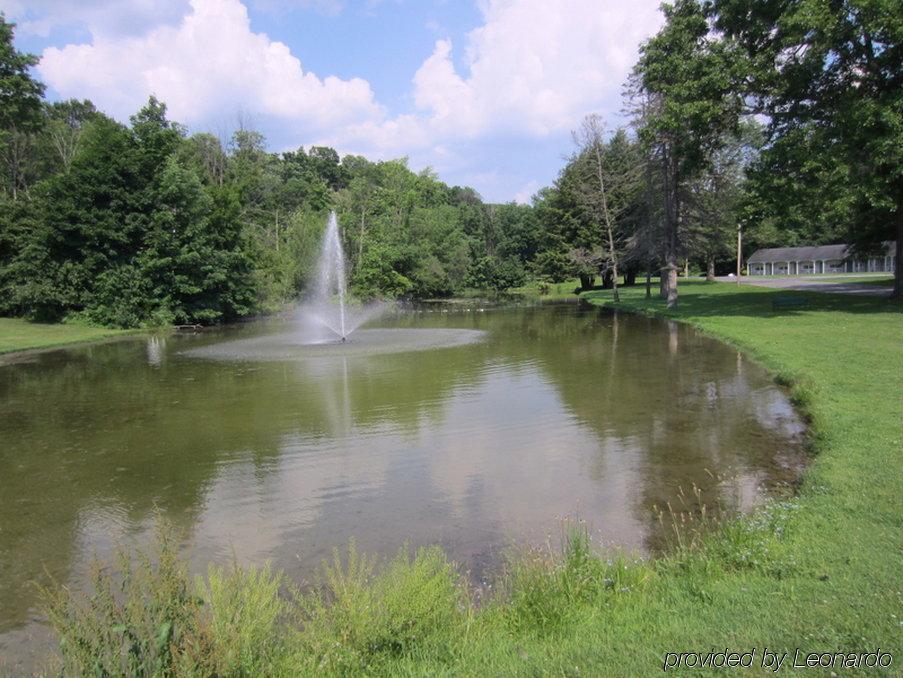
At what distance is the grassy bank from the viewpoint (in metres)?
3.57

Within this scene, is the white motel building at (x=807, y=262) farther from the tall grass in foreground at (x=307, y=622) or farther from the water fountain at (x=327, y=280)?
the tall grass in foreground at (x=307, y=622)

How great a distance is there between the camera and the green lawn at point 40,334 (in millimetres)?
27987

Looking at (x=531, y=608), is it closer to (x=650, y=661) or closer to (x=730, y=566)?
(x=650, y=661)

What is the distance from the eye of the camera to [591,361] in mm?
18312

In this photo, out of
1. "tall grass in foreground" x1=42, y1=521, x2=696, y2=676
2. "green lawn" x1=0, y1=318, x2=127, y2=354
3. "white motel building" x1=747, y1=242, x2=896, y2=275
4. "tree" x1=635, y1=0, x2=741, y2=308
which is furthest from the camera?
"white motel building" x1=747, y1=242, x2=896, y2=275

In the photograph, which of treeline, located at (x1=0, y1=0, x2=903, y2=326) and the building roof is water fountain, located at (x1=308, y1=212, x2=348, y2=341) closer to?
treeline, located at (x1=0, y1=0, x2=903, y2=326)

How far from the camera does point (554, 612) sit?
4.24m

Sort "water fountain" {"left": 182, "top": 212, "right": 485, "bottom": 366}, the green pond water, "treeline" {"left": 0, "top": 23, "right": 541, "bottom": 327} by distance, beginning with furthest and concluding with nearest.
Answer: "treeline" {"left": 0, "top": 23, "right": 541, "bottom": 327} → "water fountain" {"left": 182, "top": 212, "right": 485, "bottom": 366} → the green pond water

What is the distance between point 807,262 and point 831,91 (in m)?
54.3

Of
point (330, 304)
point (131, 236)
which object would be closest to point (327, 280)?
point (330, 304)

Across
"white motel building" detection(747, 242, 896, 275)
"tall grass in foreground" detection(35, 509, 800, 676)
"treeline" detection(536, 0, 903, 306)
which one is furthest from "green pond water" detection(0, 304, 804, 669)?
"white motel building" detection(747, 242, 896, 275)

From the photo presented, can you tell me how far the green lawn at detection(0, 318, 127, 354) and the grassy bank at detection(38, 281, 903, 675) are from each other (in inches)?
1090

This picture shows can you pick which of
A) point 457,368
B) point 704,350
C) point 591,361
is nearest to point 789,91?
point 704,350

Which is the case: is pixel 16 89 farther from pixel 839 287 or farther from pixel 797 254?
pixel 797 254
